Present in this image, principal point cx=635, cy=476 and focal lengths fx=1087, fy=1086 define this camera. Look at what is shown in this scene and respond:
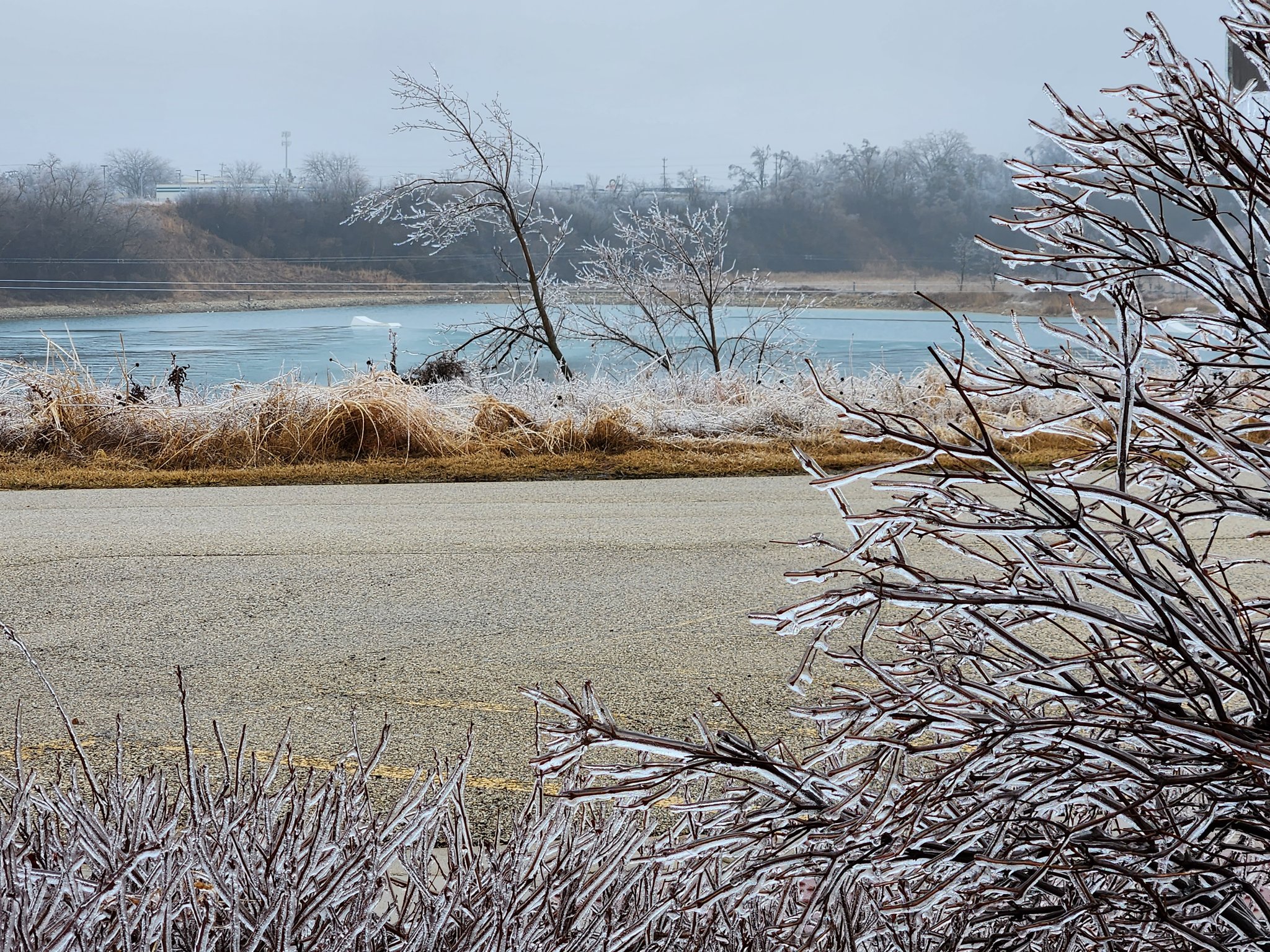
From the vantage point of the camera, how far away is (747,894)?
5.23 ft

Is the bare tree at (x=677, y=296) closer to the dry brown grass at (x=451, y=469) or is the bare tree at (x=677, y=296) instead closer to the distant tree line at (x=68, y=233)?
the dry brown grass at (x=451, y=469)

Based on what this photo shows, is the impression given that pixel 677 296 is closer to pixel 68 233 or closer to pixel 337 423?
pixel 337 423

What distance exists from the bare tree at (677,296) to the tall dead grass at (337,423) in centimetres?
629

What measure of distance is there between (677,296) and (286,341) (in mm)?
15751

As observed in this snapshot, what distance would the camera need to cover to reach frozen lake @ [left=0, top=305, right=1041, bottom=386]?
13.0 meters

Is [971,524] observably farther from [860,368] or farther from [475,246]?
[475,246]

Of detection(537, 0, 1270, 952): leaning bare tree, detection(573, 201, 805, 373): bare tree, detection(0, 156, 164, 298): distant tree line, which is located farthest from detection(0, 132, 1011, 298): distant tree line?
detection(537, 0, 1270, 952): leaning bare tree

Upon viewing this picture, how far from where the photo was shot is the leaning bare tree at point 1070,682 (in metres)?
1.30

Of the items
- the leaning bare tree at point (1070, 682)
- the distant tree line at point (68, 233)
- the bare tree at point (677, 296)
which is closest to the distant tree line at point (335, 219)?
the distant tree line at point (68, 233)

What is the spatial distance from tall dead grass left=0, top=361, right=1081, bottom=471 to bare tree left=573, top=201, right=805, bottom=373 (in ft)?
20.6

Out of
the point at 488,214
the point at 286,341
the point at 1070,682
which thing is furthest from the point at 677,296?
the point at 1070,682

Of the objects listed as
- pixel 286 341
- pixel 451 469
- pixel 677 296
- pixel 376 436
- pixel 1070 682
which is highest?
pixel 677 296

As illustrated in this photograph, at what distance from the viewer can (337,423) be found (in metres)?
9.75

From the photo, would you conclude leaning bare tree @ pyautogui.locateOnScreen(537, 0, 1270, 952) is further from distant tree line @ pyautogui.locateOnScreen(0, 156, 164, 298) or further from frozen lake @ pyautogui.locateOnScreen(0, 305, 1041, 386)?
distant tree line @ pyautogui.locateOnScreen(0, 156, 164, 298)
